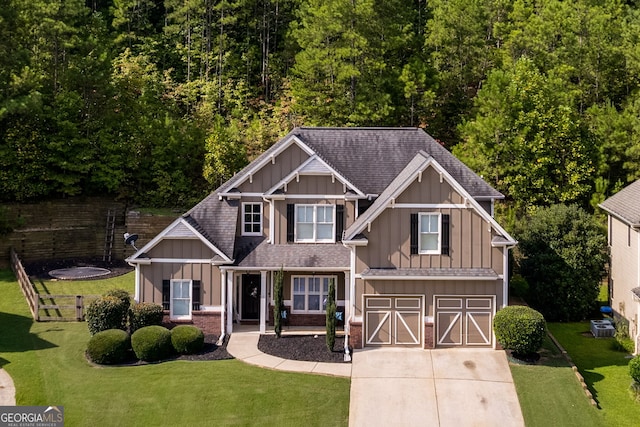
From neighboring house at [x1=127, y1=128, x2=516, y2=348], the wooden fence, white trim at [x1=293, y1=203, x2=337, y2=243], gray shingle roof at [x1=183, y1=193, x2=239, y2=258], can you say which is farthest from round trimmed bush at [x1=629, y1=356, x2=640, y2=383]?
the wooden fence

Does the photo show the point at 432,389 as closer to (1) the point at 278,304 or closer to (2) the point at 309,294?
(1) the point at 278,304

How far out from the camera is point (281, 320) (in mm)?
28828

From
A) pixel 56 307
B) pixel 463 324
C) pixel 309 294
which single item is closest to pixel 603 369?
pixel 463 324

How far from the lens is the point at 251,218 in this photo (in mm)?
30875

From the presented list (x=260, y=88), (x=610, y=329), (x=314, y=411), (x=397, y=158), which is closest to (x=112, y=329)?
(x=314, y=411)

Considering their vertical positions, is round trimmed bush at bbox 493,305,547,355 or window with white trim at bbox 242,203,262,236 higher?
window with white trim at bbox 242,203,262,236

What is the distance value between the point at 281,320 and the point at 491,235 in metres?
9.08

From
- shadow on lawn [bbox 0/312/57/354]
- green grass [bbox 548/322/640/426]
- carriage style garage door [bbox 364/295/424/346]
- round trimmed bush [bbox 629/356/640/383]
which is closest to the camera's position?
green grass [bbox 548/322/640/426]

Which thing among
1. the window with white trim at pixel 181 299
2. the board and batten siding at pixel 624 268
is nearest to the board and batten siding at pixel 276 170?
the window with white trim at pixel 181 299

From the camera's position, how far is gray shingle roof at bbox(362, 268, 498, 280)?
26453mm

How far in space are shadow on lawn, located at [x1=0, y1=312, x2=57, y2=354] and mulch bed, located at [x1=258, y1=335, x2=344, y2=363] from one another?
8.31 m

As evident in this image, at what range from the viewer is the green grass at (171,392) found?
70.1 feet

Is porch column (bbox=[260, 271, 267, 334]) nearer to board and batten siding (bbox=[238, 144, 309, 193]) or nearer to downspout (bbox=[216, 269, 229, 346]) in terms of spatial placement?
downspout (bbox=[216, 269, 229, 346])

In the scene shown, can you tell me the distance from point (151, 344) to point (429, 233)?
11.1 metres
